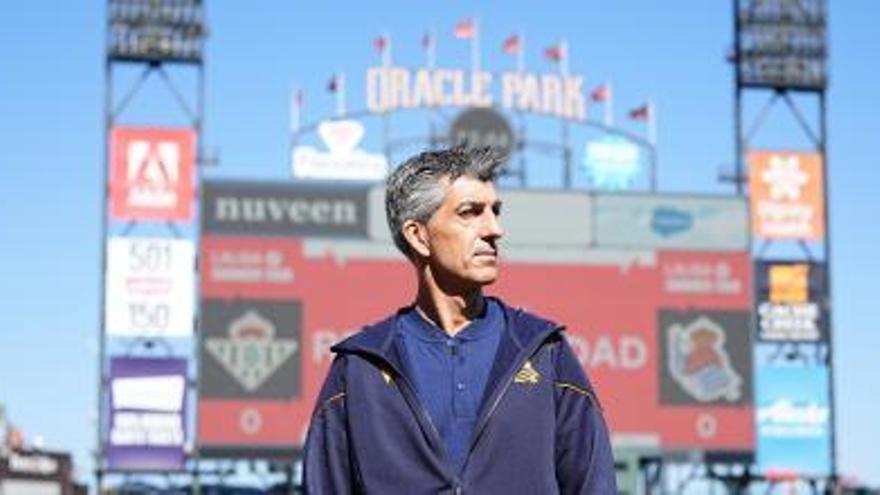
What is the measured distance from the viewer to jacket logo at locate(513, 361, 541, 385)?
177 inches

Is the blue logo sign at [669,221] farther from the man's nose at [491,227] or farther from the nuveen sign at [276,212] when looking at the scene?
the man's nose at [491,227]

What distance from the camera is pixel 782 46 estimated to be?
165 feet

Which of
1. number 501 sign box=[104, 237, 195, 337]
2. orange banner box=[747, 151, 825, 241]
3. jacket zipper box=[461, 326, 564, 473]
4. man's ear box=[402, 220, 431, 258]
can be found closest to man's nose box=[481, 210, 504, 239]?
man's ear box=[402, 220, 431, 258]

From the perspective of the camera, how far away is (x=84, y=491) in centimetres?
5934

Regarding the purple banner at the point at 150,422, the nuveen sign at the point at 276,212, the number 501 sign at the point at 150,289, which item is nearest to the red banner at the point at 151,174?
the number 501 sign at the point at 150,289

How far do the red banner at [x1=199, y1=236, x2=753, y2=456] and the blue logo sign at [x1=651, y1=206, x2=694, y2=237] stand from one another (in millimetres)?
640

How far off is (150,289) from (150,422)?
113 inches

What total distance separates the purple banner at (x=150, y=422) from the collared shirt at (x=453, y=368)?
1508 inches

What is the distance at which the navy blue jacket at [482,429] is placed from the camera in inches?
175

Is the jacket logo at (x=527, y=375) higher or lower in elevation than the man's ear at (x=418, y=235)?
lower

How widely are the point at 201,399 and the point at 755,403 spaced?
39.2 ft

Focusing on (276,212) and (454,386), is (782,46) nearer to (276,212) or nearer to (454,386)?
(276,212)

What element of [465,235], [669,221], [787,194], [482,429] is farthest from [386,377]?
[787,194]

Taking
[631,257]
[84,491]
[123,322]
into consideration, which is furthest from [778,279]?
[84,491]
